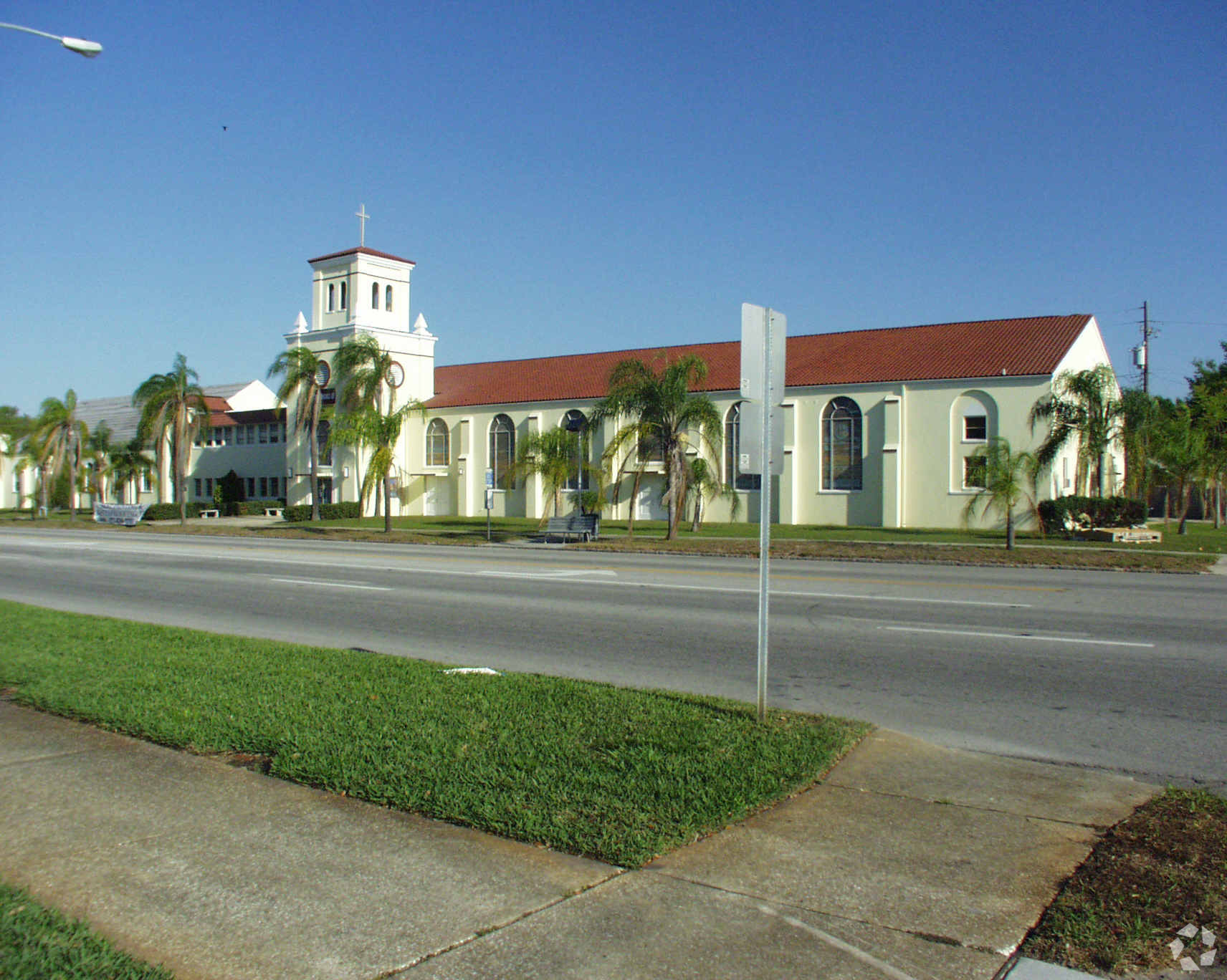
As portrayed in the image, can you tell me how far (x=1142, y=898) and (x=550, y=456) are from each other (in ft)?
100

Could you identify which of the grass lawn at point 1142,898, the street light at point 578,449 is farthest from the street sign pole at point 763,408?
the street light at point 578,449

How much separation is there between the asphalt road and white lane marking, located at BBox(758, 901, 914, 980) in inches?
123

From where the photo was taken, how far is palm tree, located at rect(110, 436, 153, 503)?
62.2 meters

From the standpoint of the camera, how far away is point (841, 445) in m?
41.8

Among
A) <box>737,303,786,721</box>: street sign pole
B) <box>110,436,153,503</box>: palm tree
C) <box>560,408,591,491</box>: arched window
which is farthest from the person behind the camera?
<box>110,436,153,503</box>: palm tree

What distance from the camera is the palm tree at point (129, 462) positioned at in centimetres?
6225

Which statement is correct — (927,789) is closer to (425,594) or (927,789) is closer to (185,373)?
(425,594)

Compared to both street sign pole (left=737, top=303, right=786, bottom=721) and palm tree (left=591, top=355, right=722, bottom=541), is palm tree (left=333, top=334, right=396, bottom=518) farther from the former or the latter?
street sign pole (left=737, top=303, right=786, bottom=721)

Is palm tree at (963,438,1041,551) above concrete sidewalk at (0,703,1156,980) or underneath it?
above

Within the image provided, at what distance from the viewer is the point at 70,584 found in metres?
17.6

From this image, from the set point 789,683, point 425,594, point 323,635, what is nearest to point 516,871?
point 789,683

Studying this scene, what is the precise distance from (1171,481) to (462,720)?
144 feet

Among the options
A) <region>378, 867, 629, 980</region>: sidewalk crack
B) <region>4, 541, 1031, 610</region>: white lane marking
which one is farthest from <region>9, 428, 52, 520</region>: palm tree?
<region>378, 867, 629, 980</region>: sidewalk crack

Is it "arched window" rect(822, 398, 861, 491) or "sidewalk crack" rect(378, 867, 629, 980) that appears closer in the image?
"sidewalk crack" rect(378, 867, 629, 980)
